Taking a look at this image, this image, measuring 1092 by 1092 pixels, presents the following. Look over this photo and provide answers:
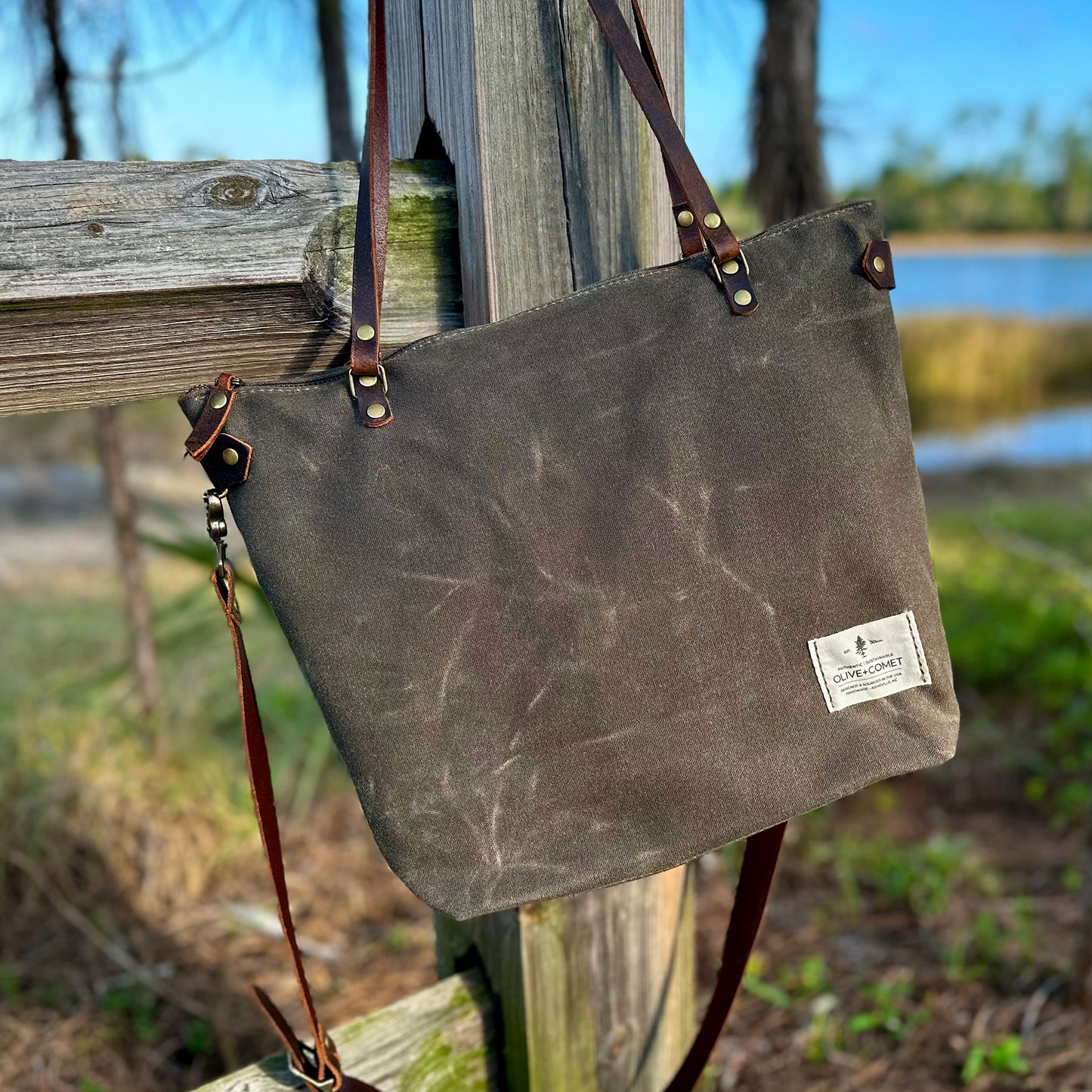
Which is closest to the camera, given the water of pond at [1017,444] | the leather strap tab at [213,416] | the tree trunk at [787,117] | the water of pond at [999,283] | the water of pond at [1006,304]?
the leather strap tab at [213,416]

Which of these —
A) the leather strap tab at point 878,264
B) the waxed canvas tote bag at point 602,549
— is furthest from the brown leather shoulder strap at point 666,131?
the leather strap tab at point 878,264

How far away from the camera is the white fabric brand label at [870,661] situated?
952 millimetres

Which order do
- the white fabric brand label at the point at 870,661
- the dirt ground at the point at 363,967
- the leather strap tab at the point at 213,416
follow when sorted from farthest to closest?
1. the dirt ground at the point at 363,967
2. the white fabric brand label at the point at 870,661
3. the leather strap tab at the point at 213,416

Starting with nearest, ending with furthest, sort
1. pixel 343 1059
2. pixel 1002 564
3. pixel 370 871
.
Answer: pixel 343 1059
pixel 370 871
pixel 1002 564

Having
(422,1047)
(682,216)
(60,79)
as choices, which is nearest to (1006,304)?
(60,79)

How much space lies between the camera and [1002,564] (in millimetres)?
4621

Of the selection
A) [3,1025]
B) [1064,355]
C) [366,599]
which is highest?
[366,599]

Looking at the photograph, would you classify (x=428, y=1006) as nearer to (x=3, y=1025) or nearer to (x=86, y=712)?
(x=3, y=1025)

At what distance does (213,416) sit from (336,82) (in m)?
1.81

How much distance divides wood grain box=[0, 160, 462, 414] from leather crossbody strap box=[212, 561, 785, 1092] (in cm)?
22

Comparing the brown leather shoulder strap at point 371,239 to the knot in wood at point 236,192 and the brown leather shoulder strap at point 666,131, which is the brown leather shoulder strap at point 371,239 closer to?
the knot in wood at point 236,192

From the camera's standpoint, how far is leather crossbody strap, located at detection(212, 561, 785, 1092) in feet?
3.01

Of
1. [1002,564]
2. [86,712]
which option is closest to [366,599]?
[86,712]

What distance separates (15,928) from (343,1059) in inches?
58.4
